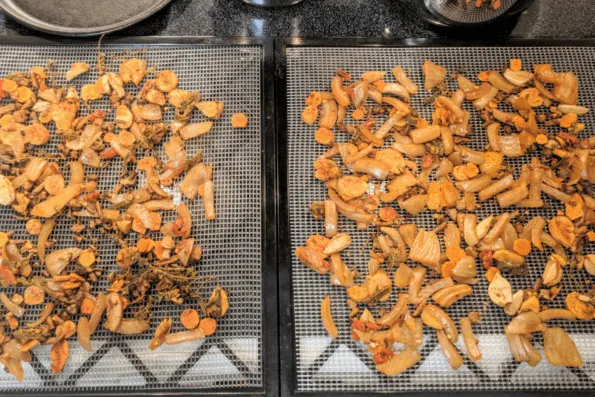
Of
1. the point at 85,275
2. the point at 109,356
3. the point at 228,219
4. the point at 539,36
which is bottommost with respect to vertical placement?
the point at 109,356

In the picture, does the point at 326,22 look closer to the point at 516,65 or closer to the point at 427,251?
the point at 516,65

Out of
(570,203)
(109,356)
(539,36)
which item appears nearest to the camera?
(109,356)

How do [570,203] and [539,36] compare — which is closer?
[570,203]

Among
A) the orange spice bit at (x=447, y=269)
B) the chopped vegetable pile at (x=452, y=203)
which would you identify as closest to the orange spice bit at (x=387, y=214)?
the chopped vegetable pile at (x=452, y=203)

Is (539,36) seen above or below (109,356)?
above

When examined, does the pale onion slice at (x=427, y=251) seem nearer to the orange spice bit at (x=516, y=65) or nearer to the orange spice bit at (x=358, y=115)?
the orange spice bit at (x=358, y=115)

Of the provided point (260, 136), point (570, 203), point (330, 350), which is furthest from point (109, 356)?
point (570, 203)

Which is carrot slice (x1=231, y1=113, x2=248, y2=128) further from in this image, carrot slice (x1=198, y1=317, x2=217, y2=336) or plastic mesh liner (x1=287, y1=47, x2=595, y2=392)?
carrot slice (x1=198, y1=317, x2=217, y2=336)

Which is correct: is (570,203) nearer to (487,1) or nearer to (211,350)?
(487,1)
